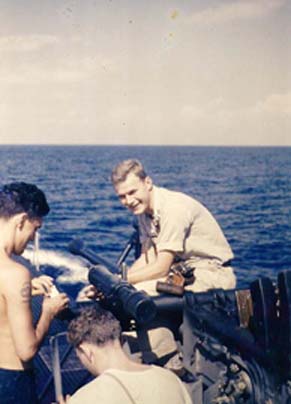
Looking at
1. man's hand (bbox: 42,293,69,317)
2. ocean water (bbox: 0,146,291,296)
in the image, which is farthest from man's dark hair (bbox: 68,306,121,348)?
ocean water (bbox: 0,146,291,296)

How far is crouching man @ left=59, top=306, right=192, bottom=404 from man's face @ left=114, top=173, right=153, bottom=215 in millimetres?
878

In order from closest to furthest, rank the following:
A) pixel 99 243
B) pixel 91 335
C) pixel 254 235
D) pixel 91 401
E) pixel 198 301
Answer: pixel 91 401 < pixel 91 335 < pixel 198 301 < pixel 99 243 < pixel 254 235

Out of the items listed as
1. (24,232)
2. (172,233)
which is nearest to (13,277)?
(24,232)

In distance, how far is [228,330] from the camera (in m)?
1.72

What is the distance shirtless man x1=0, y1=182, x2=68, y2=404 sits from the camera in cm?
190

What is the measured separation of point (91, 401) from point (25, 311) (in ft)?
1.68

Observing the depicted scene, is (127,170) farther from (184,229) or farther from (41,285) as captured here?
(41,285)

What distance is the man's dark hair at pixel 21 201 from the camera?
77.9 inches

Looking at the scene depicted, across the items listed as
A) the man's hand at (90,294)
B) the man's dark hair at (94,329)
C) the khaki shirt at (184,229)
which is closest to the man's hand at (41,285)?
the man's hand at (90,294)

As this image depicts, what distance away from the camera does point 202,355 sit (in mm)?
2119

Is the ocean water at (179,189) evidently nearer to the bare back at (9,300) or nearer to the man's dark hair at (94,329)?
the bare back at (9,300)

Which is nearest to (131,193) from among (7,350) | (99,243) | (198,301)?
(198,301)

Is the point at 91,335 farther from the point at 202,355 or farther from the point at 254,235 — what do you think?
the point at 254,235

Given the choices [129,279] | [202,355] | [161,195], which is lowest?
[202,355]
